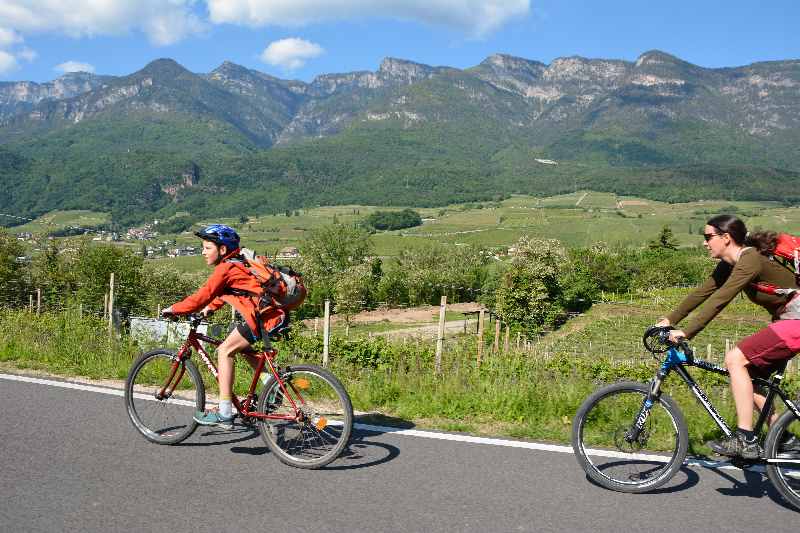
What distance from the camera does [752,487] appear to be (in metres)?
4.55

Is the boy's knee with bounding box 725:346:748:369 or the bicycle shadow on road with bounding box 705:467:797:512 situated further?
the boy's knee with bounding box 725:346:748:369

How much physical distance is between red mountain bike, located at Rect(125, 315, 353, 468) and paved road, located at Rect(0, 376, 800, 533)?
0.14 meters

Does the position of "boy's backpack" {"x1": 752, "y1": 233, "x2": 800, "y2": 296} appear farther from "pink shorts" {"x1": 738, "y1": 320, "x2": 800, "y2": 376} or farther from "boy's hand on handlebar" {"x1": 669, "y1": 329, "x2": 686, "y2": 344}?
"boy's hand on handlebar" {"x1": 669, "y1": 329, "x2": 686, "y2": 344}

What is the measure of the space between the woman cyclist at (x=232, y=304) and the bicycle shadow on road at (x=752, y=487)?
3.47m

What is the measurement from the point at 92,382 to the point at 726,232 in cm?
669

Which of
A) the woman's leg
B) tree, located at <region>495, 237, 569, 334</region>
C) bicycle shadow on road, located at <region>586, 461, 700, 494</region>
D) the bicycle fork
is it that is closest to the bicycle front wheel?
Result: bicycle shadow on road, located at <region>586, 461, 700, 494</region>

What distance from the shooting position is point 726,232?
477 centimetres

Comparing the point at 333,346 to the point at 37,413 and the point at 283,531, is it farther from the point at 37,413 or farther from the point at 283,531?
the point at 283,531

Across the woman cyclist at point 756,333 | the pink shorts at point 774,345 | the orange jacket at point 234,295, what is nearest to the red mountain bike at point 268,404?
the orange jacket at point 234,295

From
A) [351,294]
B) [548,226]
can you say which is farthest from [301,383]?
[548,226]

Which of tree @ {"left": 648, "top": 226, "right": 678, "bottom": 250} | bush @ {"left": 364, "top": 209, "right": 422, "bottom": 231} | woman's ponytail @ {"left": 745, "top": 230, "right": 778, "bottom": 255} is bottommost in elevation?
woman's ponytail @ {"left": 745, "top": 230, "right": 778, "bottom": 255}

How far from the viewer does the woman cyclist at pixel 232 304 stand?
5.21 m

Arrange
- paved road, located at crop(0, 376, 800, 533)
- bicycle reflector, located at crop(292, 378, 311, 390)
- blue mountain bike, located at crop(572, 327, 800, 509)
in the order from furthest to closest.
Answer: bicycle reflector, located at crop(292, 378, 311, 390) < blue mountain bike, located at crop(572, 327, 800, 509) < paved road, located at crop(0, 376, 800, 533)

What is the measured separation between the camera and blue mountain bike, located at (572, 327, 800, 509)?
14.4 feet
